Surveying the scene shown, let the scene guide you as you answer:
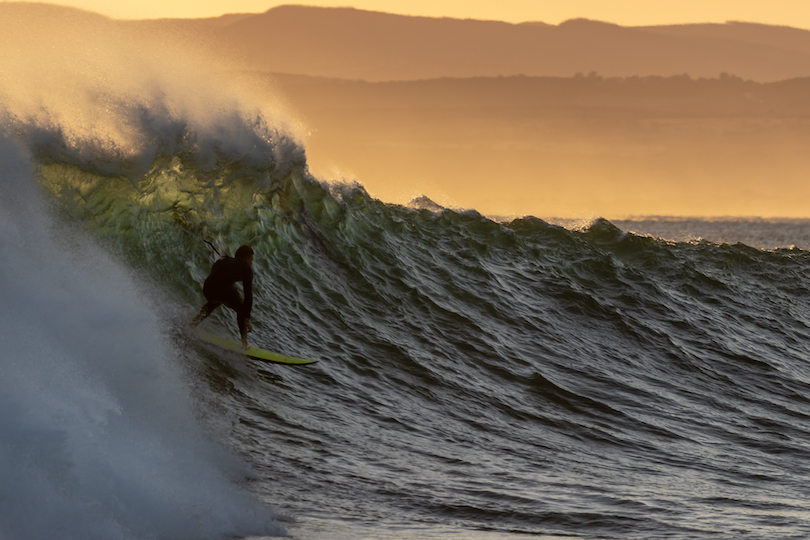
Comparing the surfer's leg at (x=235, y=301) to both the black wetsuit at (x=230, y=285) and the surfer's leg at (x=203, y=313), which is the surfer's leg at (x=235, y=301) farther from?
the surfer's leg at (x=203, y=313)

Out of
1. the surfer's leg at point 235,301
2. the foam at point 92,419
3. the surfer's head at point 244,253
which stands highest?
the surfer's head at point 244,253

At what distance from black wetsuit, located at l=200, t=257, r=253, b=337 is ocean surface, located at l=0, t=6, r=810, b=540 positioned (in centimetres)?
50

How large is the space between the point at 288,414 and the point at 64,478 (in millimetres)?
3193

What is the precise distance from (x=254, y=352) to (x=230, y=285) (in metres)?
0.83

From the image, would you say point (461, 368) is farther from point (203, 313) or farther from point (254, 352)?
point (203, 313)

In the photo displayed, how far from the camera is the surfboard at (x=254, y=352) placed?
27.0 ft

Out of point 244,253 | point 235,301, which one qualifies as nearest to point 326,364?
point 235,301

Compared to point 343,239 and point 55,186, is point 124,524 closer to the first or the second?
point 55,186

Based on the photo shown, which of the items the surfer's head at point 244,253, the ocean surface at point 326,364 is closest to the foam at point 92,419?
the ocean surface at point 326,364

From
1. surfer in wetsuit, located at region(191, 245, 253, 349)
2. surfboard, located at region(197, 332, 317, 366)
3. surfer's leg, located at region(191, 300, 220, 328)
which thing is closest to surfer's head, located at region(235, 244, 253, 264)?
surfer in wetsuit, located at region(191, 245, 253, 349)

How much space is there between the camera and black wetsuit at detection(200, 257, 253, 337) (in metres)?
8.07

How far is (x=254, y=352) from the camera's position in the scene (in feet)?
27.4

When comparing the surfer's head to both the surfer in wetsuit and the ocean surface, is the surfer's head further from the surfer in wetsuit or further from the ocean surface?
the ocean surface

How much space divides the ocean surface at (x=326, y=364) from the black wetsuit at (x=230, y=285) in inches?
19.9
